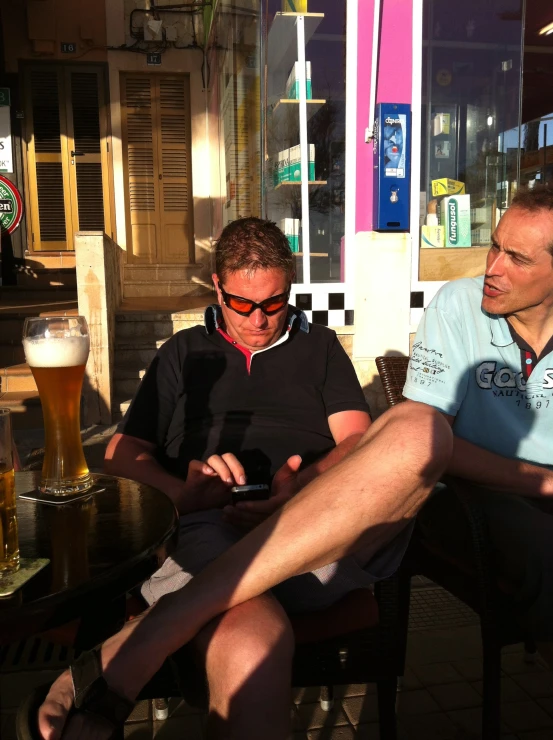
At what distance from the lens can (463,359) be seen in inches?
74.3

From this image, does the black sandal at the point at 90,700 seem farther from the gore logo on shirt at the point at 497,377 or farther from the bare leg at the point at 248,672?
the gore logo on shirt at the point at 497,377

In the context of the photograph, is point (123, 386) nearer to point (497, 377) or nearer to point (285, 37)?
point (285, 37)

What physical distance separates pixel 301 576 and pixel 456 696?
86 centimetres

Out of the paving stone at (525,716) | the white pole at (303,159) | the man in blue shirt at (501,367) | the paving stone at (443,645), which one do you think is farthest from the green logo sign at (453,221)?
the paving stone at (525,716)

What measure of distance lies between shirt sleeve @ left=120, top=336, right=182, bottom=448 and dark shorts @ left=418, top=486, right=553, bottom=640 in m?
0.89

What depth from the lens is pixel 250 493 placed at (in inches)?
63.9

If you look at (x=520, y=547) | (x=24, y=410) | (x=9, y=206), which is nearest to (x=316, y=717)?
(x=520, y=547)

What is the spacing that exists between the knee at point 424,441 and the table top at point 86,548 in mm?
497

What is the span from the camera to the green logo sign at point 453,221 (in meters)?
5.12

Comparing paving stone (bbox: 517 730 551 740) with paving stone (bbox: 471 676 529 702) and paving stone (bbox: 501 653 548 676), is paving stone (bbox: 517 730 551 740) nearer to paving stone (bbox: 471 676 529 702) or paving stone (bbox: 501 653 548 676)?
paving stone (bbox: 471 676 529 702)

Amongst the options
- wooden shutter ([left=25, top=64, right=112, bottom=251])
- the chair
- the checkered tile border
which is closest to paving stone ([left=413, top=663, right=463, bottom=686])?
the chair

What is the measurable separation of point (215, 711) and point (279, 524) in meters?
0.36

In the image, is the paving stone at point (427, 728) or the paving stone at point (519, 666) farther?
the paving stone at point (519, 666)

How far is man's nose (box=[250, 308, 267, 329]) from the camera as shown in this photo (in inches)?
76.6
